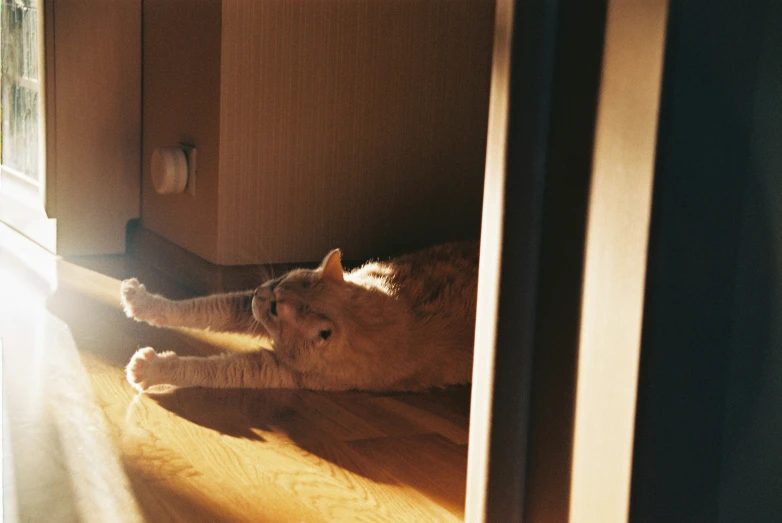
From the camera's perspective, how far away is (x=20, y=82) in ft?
8.59

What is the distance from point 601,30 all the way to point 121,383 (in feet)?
3.55

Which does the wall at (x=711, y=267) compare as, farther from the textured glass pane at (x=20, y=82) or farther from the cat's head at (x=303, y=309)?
the textured glass pane at (x=20, y=82)

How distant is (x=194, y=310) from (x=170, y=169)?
514 millimetres

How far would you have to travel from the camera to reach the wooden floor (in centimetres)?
104

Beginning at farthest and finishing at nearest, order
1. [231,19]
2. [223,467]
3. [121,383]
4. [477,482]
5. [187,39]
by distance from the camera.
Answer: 1. [187,39]
2. [231,19]
3. [121,383]
4. [223,467]
5. [477,482]

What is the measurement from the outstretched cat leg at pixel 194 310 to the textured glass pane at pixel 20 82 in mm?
1132

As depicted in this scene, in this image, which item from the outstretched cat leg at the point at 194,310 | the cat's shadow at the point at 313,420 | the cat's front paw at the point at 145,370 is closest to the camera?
the cat's shadow at the point at 313,420

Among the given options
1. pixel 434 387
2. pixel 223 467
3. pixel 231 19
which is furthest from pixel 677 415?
pixel 231 19

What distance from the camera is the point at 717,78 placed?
0.62m

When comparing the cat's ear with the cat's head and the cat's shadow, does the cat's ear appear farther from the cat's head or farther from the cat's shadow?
the cat's shadow

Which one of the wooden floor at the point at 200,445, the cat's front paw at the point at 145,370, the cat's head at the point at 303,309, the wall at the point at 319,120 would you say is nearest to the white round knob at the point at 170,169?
the wall at the point at 319,120

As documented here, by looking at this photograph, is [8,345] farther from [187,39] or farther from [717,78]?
[717,78]

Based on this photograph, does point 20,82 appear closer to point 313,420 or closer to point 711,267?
point 313,420

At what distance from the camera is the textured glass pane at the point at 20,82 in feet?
8.31
